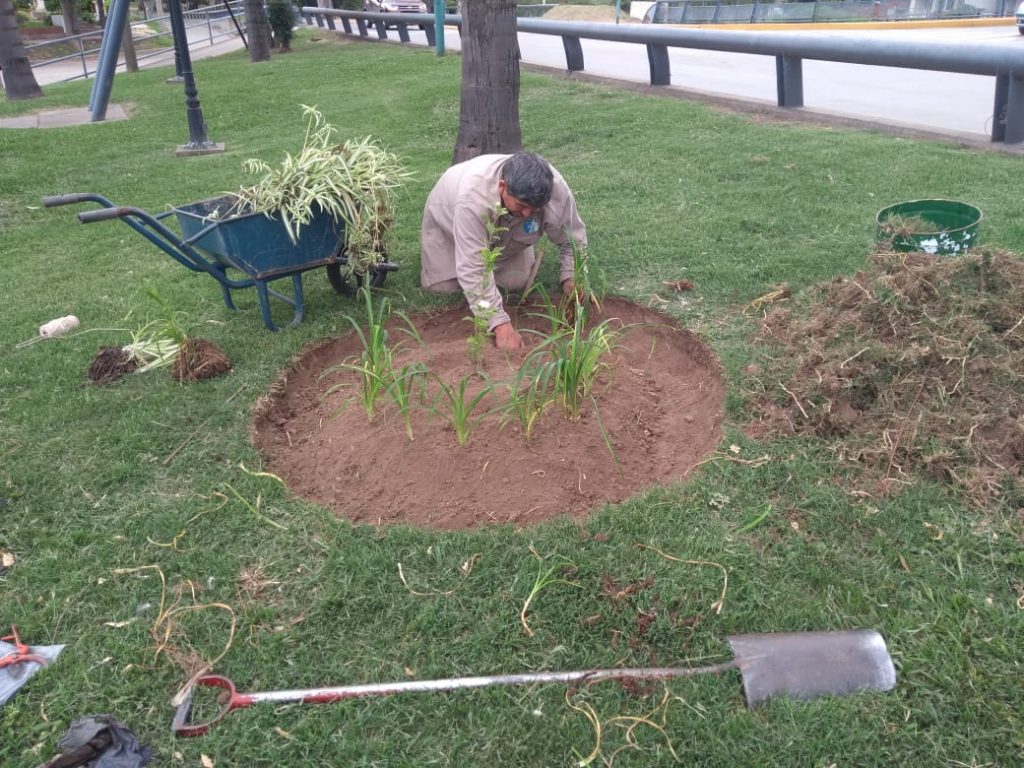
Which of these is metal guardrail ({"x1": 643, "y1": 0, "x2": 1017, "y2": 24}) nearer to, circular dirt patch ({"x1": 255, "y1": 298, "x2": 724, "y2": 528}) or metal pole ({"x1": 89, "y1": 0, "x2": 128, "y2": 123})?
metal pole ({"x1": 89, "y1": 0, "x2": 128, "y2": 123})

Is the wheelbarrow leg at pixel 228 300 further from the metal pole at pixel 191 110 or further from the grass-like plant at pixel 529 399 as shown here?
the metal pole at pixel 191 110

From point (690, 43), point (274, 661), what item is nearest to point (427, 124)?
point (690, 43)

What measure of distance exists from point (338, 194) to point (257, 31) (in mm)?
15781

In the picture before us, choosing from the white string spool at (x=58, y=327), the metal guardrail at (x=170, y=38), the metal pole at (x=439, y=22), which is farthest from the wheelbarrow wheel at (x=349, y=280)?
the metal guardrail at (x=170, y=38)

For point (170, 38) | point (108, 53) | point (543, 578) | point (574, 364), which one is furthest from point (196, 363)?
point (170, 38)

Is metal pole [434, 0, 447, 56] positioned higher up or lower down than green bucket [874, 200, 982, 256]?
higher up

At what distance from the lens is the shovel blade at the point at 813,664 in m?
2.23

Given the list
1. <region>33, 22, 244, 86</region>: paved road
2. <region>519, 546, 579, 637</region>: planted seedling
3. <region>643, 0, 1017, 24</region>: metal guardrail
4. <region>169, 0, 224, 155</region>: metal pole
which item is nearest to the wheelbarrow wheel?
<region>519, 546, 579, 637</region>: planted seedling

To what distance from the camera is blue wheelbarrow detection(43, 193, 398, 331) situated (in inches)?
149

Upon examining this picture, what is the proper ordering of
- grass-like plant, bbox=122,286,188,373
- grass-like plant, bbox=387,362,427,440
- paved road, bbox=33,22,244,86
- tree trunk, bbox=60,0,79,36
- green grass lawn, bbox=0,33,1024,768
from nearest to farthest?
green grass lawn, bbox=0,33,1024,768 → grass-like plant, bbox=387,362,427,440 → grass-like plant, bbox=122,286,188,373 → paved road, bbox=33,22,244,86 → tree trunk, bbox=60,0,79,36

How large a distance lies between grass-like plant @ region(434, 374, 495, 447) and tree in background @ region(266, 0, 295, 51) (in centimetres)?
1814

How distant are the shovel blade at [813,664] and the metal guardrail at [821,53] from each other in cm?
589

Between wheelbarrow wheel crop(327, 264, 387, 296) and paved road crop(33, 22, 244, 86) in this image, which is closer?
wheelbarrow wheel crop(327, 264, 387, 296)

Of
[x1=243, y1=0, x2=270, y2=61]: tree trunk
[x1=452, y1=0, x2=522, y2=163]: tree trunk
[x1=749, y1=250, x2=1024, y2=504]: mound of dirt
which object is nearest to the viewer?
[x1=749, y1=250, x2=1024, y2=504]: mound of dirt
